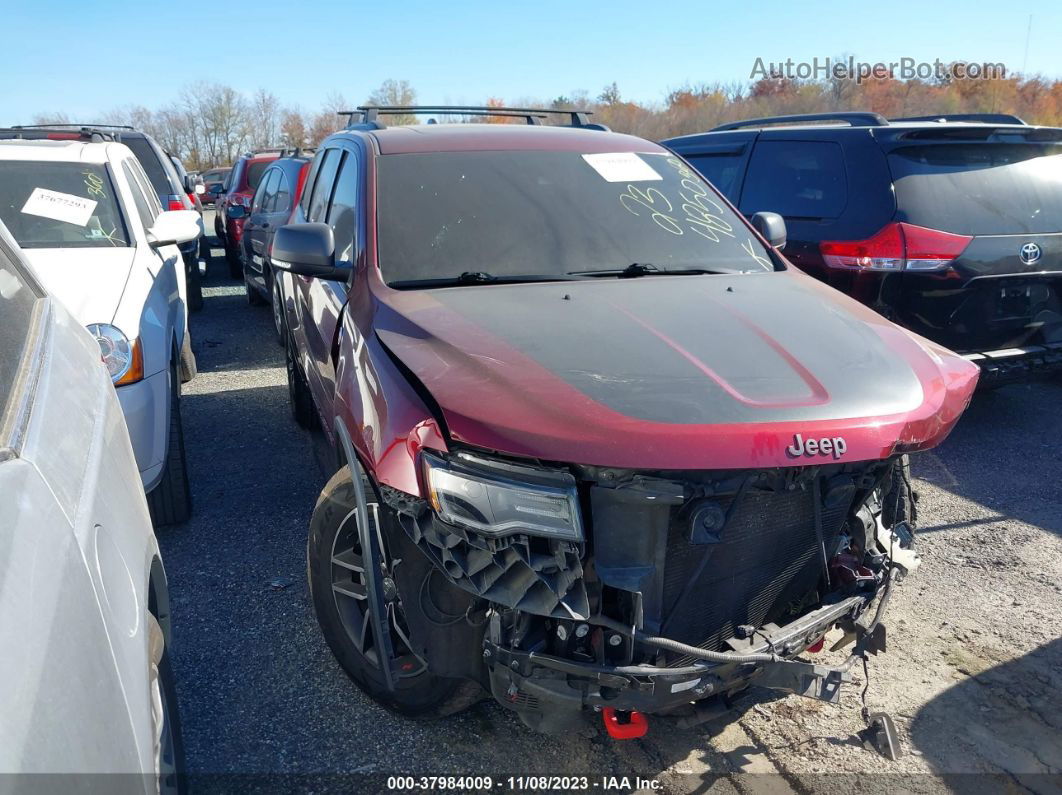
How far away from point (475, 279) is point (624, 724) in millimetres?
1672

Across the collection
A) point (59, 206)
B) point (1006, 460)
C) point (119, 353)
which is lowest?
point (1006, 460)

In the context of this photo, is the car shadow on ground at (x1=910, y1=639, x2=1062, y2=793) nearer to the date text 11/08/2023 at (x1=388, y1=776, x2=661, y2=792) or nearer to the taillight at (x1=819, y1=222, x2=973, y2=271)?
the date text 11/08/2023 at (x1=388, y1=776, x2=661, y2=792)

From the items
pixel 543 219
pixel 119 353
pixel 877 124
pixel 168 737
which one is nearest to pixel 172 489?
pixel 119 353

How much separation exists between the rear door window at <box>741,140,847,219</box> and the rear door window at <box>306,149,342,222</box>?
3099mm

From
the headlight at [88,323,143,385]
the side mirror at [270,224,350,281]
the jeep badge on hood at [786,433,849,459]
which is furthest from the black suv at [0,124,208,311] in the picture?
the jeep badge on hood at [786,433,849,459]

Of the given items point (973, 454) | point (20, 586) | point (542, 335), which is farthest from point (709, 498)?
point (973, 454)

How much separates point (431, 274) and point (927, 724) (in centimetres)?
234

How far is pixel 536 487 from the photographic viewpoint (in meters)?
2.19

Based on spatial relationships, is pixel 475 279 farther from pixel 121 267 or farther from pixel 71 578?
pixel 121 267

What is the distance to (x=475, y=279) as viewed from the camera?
3.33 metres

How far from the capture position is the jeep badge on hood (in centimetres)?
224

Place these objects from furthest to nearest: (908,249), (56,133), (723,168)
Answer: (56,133) → (723,168) → (908,249)

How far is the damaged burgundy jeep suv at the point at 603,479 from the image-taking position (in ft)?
7.30

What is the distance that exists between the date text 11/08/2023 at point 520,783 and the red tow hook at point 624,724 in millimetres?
272
